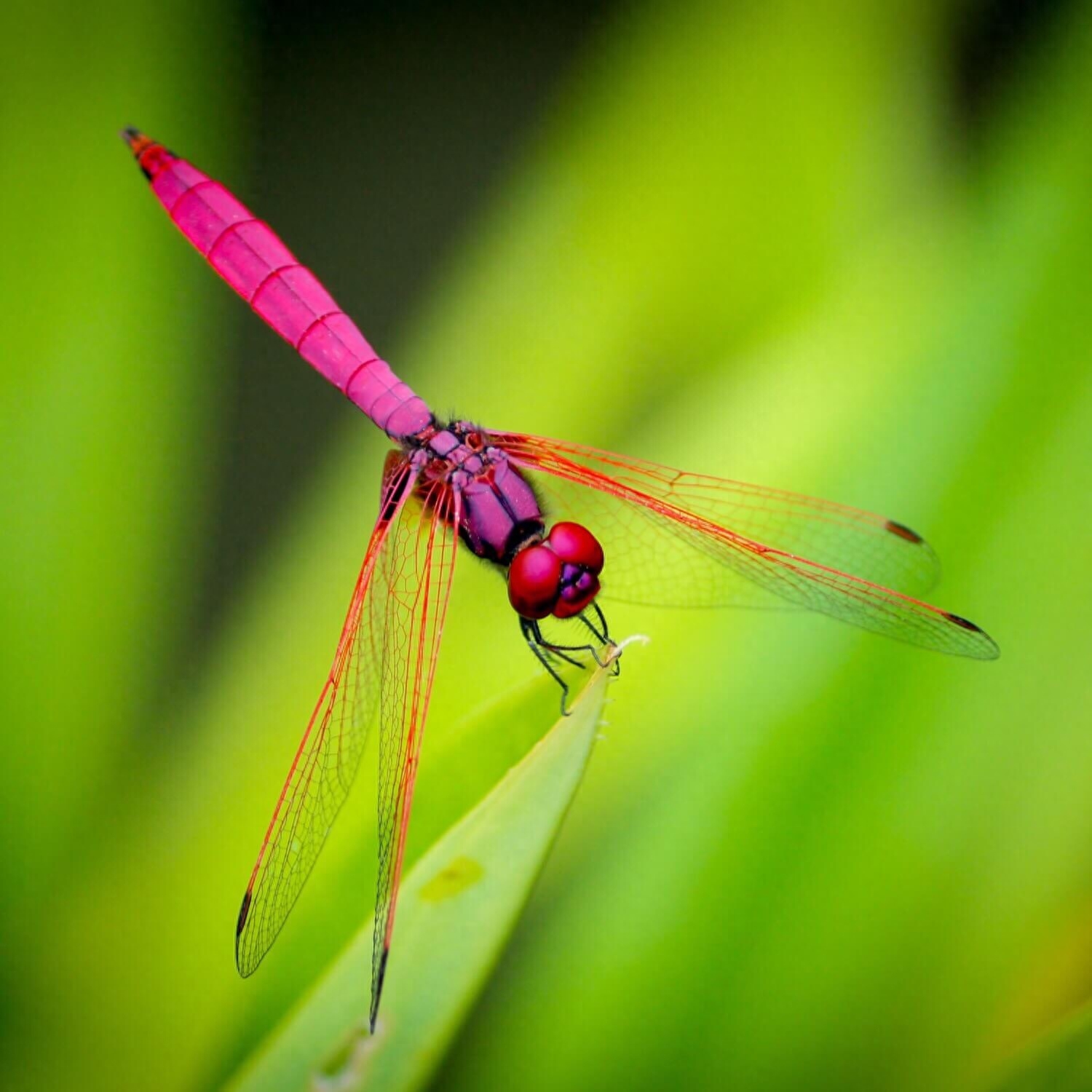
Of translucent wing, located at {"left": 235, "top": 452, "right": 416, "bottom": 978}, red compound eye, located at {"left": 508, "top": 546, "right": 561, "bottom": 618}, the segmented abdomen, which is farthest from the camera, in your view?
the segmented abdomen

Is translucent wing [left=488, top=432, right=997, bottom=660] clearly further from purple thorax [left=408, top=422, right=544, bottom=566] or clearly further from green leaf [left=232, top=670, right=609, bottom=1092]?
green leaf [left=232, top=670, right=609, bottom=1092]

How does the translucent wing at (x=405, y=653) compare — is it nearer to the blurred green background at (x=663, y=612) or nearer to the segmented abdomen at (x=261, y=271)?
the blurred green background at (x=663, y=612)

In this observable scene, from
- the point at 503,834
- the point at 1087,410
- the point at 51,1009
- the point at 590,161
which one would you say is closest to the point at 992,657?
the point at 1087,410

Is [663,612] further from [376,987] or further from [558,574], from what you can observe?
[376,987]

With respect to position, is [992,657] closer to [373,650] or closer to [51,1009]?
[373,650]

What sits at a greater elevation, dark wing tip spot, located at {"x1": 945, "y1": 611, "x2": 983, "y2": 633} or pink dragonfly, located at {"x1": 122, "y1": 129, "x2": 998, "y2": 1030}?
pink dragonfly, located at {"x1": 122, "y1": 129, "x2": 998, "y2": 1030}

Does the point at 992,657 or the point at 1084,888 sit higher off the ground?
the point at 992,657

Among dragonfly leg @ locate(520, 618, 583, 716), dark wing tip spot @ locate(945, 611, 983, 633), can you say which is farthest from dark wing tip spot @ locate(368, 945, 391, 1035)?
dark wing tip spot @ locate(945, 611, 983, 633)
